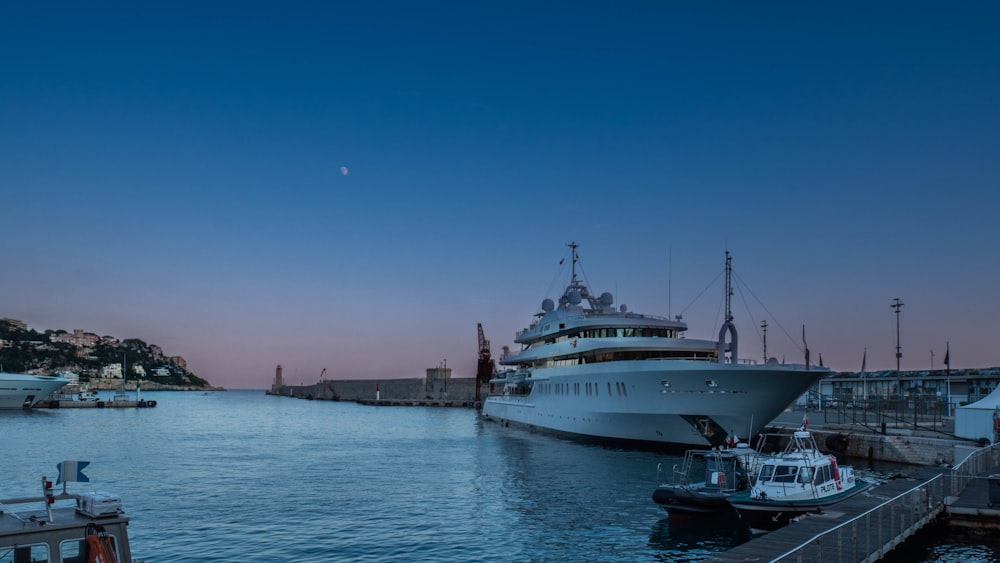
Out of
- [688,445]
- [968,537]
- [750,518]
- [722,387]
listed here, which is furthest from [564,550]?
[688,445]

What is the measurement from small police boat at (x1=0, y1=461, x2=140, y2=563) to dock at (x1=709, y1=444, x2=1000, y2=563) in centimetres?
1280

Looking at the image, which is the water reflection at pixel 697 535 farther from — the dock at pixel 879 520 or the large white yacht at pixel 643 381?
the large white yacht at pixel 643 381

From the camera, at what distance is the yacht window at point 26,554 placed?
11.0 meters

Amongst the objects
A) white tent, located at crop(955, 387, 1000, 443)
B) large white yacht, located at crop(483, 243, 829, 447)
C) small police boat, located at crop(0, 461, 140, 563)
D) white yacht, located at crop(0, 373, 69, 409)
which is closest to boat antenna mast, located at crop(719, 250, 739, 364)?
large white yacht, located at crop(483, 243, 829, 447)

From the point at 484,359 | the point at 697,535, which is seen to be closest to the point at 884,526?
the point at 697,535

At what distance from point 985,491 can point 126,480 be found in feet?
138

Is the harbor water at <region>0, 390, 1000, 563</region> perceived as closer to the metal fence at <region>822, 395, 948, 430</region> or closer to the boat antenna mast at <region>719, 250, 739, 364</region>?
the boat antenna mast at <region>719, 250, 739, 364</region>

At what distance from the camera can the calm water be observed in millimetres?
24250

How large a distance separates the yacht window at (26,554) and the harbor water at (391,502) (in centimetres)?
1231

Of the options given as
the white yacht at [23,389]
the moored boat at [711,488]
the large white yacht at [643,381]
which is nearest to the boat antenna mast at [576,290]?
the large white yacht at [643,381]

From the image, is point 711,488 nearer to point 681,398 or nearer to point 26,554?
point 681,398

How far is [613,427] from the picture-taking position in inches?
2104

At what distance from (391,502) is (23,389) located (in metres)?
121

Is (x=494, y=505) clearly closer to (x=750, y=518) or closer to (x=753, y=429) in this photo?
(x=750, y=518)
